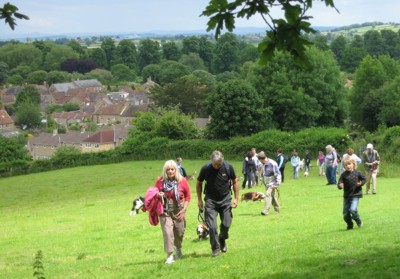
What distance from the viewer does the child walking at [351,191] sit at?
1508cm

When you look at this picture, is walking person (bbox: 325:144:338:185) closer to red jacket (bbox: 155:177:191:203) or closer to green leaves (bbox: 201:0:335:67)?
red jacket (bbox: 155:177:191:203)

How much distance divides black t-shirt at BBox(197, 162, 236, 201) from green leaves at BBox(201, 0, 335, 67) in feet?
18.0

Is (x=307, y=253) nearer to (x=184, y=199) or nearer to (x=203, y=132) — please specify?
(x=184, y=199)

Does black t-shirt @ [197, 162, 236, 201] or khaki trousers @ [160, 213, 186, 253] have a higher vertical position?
black t-shirt @ [197, 162, 236, 201]

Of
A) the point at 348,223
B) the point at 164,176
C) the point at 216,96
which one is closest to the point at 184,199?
the point at 164,176

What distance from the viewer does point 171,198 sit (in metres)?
12.5

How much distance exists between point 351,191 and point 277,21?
347 inches

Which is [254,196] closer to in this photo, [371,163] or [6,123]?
[371,163]

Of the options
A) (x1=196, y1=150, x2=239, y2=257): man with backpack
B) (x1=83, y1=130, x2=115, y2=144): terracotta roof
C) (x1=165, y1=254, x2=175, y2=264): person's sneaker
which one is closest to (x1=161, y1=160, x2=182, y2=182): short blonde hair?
(x1=196, y1=150, x2=239, y2=257): man with backpack

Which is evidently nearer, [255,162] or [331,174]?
[331,174]

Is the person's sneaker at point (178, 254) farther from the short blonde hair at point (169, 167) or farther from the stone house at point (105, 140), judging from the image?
the stone house at point (105, 140)

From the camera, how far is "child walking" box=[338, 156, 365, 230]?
15082 mm

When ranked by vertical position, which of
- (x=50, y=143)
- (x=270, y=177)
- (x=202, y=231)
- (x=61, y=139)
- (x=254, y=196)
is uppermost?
(x=270, y=177)

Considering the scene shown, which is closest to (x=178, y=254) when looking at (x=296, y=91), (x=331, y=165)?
(x=331, y=165)
